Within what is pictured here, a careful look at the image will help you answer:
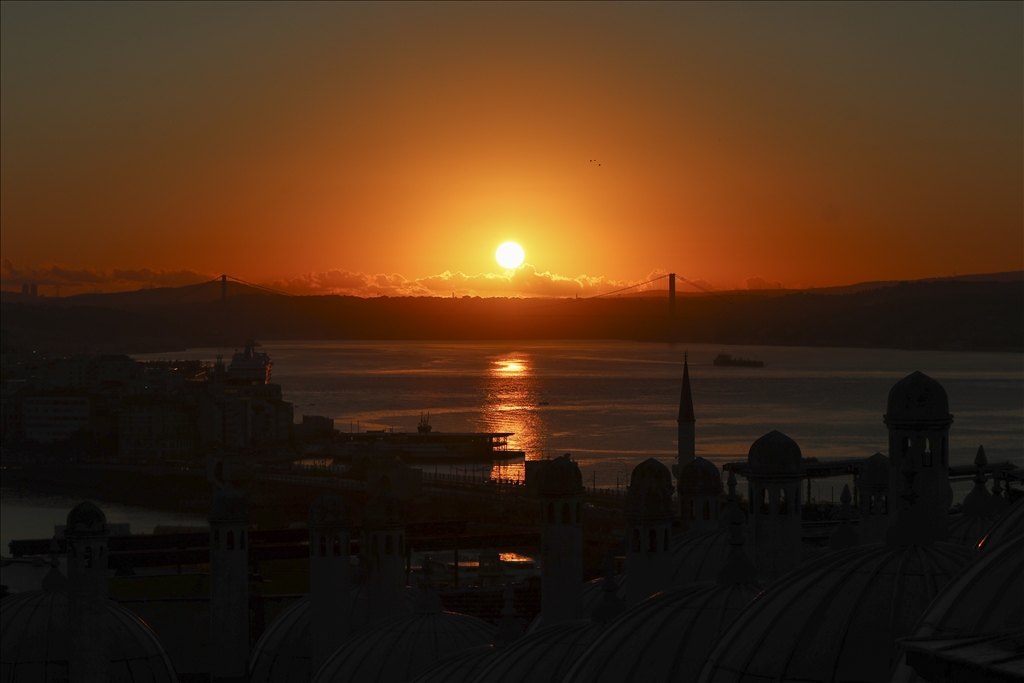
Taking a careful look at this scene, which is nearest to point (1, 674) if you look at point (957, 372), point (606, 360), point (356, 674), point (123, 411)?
point (356, 674)

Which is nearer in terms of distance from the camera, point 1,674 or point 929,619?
point 929,619

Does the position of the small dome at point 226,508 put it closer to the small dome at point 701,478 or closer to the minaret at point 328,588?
the minaret at point 328,588

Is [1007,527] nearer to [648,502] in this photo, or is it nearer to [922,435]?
[922,435]

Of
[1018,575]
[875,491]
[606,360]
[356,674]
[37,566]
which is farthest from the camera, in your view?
[606,360]

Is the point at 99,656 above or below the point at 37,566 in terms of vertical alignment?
above

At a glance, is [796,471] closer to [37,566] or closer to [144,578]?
[144,578]

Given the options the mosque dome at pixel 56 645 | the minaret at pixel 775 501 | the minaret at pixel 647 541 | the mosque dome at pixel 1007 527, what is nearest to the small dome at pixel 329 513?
the mosque dome at pixel 56 645

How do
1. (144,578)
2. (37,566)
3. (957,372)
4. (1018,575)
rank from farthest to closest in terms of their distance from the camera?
1. (957,372)
2. (37,566)
3. (144,578)
4. (1018,575)

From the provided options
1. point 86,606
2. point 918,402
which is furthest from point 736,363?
point 918,402
